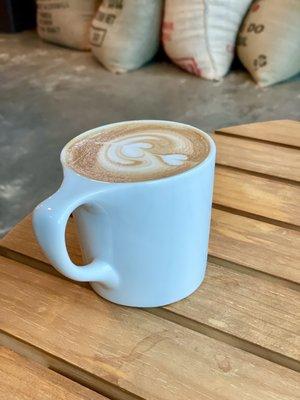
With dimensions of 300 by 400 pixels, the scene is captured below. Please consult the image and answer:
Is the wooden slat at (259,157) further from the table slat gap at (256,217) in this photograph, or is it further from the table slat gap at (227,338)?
the table slat gap at (227,338)

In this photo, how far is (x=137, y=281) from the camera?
38 centimetres

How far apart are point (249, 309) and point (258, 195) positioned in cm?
17

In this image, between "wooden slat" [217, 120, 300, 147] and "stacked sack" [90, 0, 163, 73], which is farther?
"stacked sack" [90, 0, 163, 73]

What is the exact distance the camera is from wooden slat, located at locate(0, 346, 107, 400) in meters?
0.34

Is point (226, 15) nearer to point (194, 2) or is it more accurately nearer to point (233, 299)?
point (194, 2)

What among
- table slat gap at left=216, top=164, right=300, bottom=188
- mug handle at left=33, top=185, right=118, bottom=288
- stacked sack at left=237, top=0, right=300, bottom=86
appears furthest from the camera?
stacked sack at left=237, top=0, right=300, bottom=86

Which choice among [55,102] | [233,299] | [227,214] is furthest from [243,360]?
[55,102]

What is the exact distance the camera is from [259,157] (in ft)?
2.01

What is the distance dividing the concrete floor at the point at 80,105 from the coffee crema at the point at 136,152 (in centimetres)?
45

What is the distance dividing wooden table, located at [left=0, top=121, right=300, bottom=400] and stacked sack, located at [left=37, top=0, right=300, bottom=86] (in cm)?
83

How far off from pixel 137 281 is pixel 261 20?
3.41 ft

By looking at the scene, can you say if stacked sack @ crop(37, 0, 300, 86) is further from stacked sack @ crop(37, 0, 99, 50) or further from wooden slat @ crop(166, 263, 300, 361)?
wooden slat @ crop(166, 263, 300, 361)

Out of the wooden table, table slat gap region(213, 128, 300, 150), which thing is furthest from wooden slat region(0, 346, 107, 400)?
table slat gap region(213, 128, 300, 150)

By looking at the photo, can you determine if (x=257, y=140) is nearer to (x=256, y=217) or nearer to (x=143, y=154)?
(x=256, y=217)
